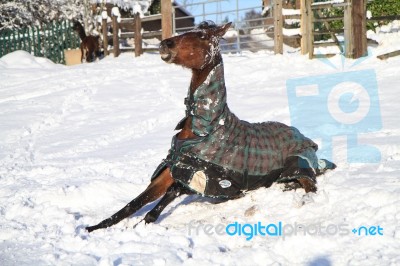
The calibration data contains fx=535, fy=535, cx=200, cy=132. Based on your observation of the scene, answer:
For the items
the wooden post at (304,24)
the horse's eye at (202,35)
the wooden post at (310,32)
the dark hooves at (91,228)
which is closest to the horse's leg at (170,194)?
the dark hooves at (91,228)

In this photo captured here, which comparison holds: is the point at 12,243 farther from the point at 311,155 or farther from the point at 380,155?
the point at 380,155

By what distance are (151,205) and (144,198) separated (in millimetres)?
564

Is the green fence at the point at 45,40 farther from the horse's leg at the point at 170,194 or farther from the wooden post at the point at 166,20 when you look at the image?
the horse's leg at the point at 170,194

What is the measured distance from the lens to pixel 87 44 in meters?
17.5

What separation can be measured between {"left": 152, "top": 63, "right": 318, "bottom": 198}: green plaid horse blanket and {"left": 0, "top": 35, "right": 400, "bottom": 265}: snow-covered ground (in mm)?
223

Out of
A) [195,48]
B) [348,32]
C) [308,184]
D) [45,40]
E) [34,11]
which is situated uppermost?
[34,11]

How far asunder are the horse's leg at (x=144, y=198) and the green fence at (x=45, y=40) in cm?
1602

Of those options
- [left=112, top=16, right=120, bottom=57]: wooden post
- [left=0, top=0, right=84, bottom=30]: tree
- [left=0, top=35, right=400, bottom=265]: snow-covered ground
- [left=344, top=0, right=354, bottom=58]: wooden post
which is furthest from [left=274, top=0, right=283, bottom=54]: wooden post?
[left=0, top=0, right=84, bottom=30]: tree

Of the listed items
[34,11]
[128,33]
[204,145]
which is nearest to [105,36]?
[128,33]

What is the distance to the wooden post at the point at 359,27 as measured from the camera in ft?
37.7

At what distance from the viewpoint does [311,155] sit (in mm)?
4098

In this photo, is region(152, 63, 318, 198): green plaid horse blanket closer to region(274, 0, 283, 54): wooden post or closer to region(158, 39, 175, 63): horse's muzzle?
region(158, 39, 175, 63): horse's muzzle

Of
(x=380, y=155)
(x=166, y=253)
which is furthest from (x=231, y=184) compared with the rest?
(x=380, y=155)

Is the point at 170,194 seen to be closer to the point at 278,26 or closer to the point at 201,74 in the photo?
the point at 201,74
